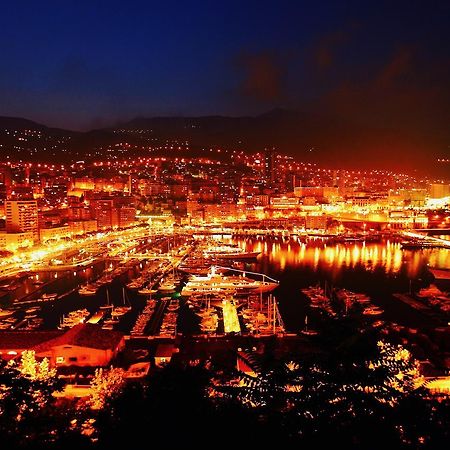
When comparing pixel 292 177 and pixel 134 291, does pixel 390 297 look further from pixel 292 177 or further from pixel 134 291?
pixel 292 177

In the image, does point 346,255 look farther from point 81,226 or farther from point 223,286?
point 81,226

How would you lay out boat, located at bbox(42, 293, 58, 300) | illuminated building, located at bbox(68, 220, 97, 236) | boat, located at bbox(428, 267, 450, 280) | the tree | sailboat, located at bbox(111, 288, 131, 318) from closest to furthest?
1. the tree
2. sailboat, located at bbox(111, 288, 131, 318)
3. boat, located at bbox(42, 293, 58, 300)
4. boat, located at bbox(428, 267, 450, 280)
5. illuminated building, located at bbox(68, 220, 97, 236)

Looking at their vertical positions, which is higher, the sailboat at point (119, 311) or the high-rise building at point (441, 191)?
the high-rise building at point (441, 191)

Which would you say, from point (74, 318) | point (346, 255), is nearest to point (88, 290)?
point (74, 318)

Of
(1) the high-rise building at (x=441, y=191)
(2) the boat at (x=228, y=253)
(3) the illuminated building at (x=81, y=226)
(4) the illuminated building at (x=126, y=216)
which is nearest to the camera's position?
(2) the boat at (x=228, y=253)

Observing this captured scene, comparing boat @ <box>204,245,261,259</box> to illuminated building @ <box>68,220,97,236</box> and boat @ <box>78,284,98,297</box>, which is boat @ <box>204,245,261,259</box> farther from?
illuminated building @ <box>68,220,97,236</box>

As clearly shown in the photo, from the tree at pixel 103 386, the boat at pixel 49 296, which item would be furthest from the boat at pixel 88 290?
the tree at pixel 103 386

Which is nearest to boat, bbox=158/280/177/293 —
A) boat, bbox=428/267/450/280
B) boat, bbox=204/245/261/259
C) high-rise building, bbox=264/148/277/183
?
boat, bbox=204/245/261/259

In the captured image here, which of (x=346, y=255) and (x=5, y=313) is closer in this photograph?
(x=5, y=313)

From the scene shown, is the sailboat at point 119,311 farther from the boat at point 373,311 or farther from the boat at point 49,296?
the boat at point 373,311
